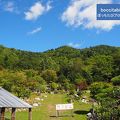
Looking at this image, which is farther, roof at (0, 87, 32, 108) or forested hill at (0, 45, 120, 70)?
forested hill at (0, 45, 120, 70)

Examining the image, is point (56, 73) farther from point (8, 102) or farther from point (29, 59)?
point (8, 102)

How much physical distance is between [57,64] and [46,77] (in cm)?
2702

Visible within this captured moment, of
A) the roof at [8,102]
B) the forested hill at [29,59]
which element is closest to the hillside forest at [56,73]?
the forested hill at [29,59]

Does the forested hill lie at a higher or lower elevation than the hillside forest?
higher

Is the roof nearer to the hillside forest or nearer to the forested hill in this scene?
the hillside forest

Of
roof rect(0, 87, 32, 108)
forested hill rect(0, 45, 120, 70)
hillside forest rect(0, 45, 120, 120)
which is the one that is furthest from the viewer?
forested hill rect(0, 45, 120, 70)

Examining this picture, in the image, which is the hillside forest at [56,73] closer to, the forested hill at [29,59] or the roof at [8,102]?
the forested hill at [29,59]

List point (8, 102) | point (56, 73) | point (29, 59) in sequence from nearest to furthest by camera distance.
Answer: point (8, 102) → point (56, 73) → point (29, 59)

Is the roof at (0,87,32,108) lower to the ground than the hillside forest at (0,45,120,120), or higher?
lower

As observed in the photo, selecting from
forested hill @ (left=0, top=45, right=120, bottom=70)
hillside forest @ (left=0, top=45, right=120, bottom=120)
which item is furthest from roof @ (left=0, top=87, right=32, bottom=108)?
forested hill @ (left=0, top=45, right=120, bottom=70)

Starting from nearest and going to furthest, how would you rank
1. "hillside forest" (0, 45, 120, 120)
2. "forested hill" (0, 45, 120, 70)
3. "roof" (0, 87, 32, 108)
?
"roof" (0, 87, 32, 108) → "hillside forest" (0, 45, 120, 120) → "forested hill" (0, 45, 120, 70)

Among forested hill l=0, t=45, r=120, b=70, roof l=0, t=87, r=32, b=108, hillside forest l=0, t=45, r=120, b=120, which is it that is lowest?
roof l=0, t=87, r=32, b=108

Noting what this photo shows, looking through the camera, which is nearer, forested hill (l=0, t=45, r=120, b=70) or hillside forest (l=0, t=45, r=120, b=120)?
hillside forest (l=0, t=45, r=120, b=120)

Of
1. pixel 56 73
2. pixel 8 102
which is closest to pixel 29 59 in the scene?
pixel 56 73
